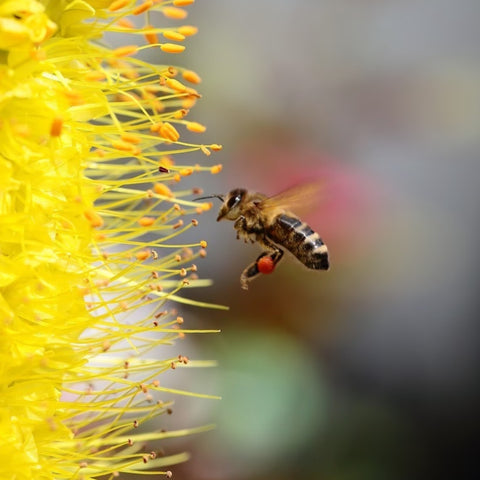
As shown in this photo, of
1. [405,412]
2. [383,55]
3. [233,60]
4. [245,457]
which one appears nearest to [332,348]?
[405,412]

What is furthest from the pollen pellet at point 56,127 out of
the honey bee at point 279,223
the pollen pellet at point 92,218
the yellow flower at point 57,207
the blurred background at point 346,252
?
the blurred background at point 346,252

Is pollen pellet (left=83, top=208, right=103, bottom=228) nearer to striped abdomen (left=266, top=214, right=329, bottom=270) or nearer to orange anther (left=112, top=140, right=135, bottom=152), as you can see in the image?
orange anther (left=112, top=140, right=135, bottom=152)

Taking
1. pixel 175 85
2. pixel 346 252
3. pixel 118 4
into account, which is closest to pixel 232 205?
pixel 175 85

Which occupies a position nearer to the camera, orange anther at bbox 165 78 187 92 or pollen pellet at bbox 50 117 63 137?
pollen pellet at bbox 50 117 63 137

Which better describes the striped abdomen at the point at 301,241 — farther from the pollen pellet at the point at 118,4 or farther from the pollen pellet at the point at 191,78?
the pollen pellet at the point at 118,4

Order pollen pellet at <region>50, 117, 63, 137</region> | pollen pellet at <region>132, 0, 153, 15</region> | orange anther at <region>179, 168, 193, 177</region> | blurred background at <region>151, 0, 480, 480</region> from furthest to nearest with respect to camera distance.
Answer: blurred background at <region>151, 0, 480, 480</region>, orange anther at <region>179, 168, 193, 177</region>, pollen pellet at <region>132, 0, 153, 15</region>, pollen pellet at <region>50, 117, 63, 137</region>

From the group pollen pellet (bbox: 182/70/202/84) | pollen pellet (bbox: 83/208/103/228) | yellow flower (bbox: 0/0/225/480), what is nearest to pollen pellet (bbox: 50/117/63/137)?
yellow flower (bbox: 0/0/225/480)

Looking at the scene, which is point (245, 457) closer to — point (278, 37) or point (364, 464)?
point (364, 464)
